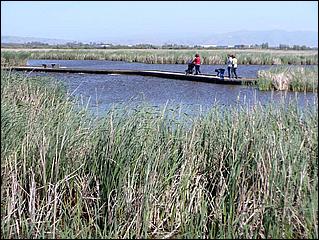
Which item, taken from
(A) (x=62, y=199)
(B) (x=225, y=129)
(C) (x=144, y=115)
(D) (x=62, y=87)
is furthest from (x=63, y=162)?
(D) (x=62, y=87)

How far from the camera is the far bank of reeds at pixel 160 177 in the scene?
151 inches

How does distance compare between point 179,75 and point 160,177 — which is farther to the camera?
point 179,75

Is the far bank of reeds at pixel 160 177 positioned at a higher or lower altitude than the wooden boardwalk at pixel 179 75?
higher

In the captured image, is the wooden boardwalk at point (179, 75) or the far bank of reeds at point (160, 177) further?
the wooden boardwalk at point (179, 75)

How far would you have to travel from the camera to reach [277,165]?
12.9 feet

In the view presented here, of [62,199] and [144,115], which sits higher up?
[144,115]

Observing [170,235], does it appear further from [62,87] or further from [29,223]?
[62,87]

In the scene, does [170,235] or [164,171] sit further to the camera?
[164,171]

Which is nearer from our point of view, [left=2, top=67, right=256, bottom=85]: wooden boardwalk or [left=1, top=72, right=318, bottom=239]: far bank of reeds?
[left=1, top=72, right=318, bottom=239]: far bank of reeds

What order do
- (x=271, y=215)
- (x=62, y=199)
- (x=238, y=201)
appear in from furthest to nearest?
(x=62, y=199)
(x=238, y=201)
(x=271, y=215)

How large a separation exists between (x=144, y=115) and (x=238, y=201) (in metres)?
1.38

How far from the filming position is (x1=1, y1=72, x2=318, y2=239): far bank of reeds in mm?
3840

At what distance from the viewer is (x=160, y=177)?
434cm

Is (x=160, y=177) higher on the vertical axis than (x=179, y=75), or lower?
higher
